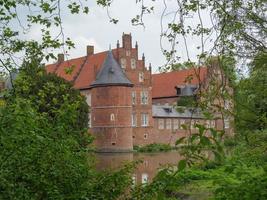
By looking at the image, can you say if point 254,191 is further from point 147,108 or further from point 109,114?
point 147,108

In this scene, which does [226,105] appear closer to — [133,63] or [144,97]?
[133,63]

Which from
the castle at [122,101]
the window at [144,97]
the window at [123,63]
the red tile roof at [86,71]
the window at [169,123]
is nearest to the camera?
the castle at [122,101]

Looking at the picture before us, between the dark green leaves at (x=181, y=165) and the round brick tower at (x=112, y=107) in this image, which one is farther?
the round brick tower at (x=112, y=107)

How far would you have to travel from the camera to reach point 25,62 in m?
4.42

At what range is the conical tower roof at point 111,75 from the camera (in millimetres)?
44906

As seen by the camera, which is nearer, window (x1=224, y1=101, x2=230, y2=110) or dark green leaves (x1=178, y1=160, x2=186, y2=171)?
dark green leaves (x1=178, y1=160, x2=186, y2=171)

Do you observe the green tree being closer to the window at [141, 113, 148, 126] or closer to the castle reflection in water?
the castle reflection in water

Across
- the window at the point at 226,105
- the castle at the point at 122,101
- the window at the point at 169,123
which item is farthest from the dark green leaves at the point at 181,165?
the window at the point at 169,123

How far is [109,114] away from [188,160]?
43.8m

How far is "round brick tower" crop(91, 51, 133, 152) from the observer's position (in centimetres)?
4500

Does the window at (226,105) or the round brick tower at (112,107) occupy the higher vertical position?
the round brick tower at (112,107)

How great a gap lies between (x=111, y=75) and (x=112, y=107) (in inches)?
Result: 118

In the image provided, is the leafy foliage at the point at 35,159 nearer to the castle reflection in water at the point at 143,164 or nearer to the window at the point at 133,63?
the castle reflection in water at the point at 143,164

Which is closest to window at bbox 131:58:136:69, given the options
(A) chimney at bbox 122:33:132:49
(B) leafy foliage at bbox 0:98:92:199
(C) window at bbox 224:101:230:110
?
(A) chimney at bbox 122:33:132:49
